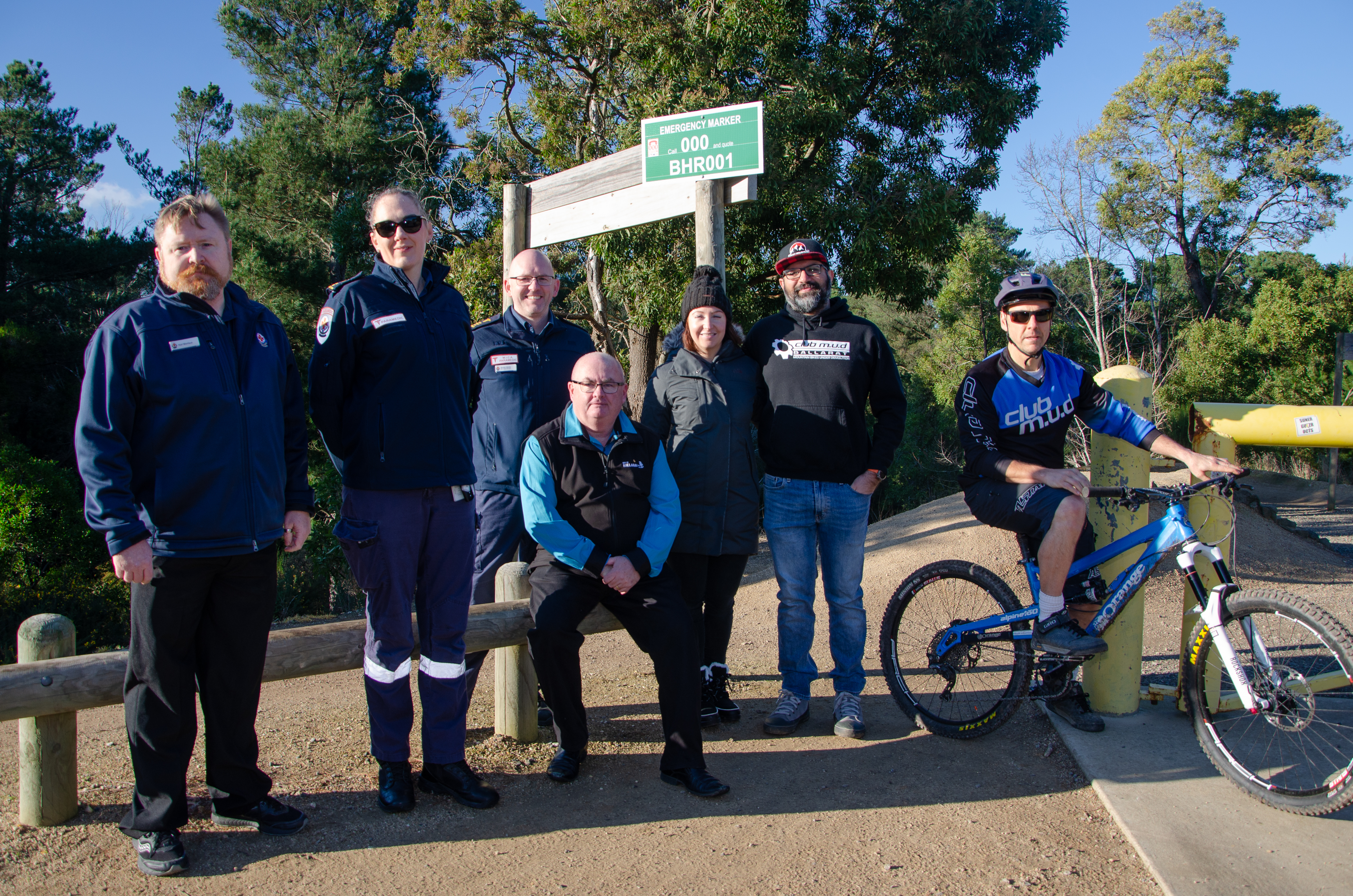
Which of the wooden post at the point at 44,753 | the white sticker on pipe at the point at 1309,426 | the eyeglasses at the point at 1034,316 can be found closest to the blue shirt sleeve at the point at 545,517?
the wooden post at the point at 44,753

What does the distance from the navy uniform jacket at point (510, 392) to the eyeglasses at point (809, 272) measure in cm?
Answer: 99

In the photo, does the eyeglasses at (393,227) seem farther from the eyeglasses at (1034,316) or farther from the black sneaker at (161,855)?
the eyeglasses at (1034,316)

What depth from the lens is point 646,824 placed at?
3131mm

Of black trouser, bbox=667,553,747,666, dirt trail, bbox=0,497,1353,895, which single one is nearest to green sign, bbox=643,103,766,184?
black trouser, bbox=667,553,747,666

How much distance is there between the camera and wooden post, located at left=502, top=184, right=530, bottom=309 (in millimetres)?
5727

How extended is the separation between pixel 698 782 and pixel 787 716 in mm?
775

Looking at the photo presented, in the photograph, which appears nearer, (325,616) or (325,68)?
(325,616)

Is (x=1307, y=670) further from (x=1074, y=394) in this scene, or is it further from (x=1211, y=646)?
(x=1074, y=394)

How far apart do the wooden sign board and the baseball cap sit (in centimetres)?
86

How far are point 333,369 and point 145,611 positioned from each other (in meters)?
0.96

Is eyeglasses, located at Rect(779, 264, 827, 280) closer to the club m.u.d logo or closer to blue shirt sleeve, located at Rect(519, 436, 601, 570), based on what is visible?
the club m.u.d logo

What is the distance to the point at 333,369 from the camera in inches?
121

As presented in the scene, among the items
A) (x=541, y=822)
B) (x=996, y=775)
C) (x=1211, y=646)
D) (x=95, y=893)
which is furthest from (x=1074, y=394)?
(x=95, y=893)

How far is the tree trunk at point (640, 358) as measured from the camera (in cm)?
1420
